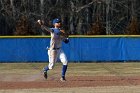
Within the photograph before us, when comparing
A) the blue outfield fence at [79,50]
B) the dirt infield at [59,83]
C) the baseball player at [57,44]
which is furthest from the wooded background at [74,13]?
the dirt infield at [59,83]

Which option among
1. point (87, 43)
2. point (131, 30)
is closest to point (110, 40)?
point (87, 43)

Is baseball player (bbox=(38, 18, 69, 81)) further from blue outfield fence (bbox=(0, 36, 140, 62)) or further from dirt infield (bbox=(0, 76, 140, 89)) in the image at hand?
blue outfield fence (bbox=(0, 36, 140, 62))

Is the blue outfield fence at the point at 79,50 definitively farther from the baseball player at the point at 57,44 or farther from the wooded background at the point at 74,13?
the wooded background at the point at 74,13

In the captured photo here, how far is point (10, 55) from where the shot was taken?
25.2 m

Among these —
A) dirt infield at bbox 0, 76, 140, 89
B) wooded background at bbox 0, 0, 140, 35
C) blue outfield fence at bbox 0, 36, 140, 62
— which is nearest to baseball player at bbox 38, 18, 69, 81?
dirt infield at bbox 0, 76, 140, 89

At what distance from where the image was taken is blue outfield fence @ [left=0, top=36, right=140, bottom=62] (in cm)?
2527

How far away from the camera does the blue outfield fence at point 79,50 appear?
25.3m

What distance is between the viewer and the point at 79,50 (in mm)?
25297

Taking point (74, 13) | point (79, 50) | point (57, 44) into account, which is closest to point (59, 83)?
point (57, 44)

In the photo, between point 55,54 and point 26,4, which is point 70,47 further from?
point 26,4

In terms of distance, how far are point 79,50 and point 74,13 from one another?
15.2m

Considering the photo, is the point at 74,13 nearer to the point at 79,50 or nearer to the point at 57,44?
the point at 79,50

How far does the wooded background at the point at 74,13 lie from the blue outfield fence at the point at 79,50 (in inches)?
517

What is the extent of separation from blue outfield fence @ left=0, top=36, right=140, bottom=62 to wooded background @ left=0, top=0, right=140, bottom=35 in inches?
517
